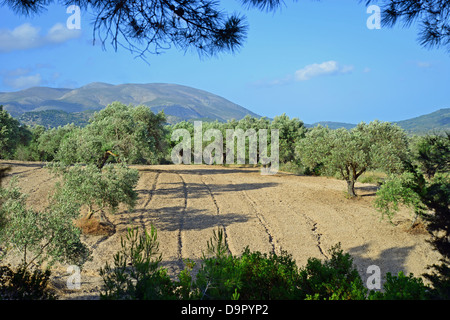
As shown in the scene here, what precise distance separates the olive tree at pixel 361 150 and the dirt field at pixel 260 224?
2.42 meters

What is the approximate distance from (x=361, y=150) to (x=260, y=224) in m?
8.00

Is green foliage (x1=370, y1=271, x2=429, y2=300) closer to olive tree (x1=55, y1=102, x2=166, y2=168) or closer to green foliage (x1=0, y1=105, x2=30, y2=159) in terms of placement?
olive tree (x1=55, y1=102, x2=166, y2=168)

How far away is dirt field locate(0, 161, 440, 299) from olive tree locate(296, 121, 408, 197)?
242cm

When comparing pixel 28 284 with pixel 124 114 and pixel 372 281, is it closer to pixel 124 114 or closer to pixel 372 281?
pixel 372 281

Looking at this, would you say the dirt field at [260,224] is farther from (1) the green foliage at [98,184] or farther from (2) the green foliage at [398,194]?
(1) the green foliage at [98,184]

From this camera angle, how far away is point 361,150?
1930 centimetres

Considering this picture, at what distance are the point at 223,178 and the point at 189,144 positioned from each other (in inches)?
785

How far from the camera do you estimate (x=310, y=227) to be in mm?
15836

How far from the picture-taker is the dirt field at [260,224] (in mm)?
11953

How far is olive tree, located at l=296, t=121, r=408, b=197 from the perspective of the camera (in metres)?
19.0

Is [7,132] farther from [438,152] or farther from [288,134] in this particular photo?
[438,152]

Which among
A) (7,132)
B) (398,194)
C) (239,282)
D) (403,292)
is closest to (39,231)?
(239,282)
